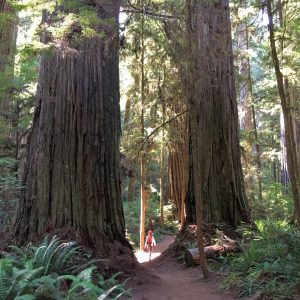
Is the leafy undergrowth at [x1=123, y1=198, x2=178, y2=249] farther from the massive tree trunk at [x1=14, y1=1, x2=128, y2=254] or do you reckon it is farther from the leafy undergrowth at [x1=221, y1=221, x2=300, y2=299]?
the massive tree trunk at [x1=14, y1=1, x2=128, y2=254]

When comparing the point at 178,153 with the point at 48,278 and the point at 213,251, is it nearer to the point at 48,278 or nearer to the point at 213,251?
the point at 213,251

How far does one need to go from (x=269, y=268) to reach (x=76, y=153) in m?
3.43

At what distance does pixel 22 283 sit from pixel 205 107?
6.10 metres

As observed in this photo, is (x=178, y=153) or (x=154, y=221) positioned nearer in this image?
(x=178, y=153)

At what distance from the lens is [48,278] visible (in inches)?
172

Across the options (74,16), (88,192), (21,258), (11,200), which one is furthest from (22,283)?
(11,200)

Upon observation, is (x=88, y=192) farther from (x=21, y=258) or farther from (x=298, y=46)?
(x=298, y=46)

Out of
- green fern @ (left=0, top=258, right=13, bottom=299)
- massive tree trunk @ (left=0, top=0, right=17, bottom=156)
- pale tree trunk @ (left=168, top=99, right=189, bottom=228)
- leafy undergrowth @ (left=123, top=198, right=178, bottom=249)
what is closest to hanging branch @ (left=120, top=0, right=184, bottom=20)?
pale tree trunk @ (left=168, top=99, right=189, bottom=228)

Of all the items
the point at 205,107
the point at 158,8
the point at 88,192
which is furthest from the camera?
the point at 205,107

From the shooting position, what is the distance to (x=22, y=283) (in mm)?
4199

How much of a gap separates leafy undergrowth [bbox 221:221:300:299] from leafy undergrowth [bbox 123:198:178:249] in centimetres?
800

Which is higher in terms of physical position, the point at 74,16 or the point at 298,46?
the point at 298,46

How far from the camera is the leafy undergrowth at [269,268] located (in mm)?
5396

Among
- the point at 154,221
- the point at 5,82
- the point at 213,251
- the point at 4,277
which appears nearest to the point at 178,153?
the point at 154,221
